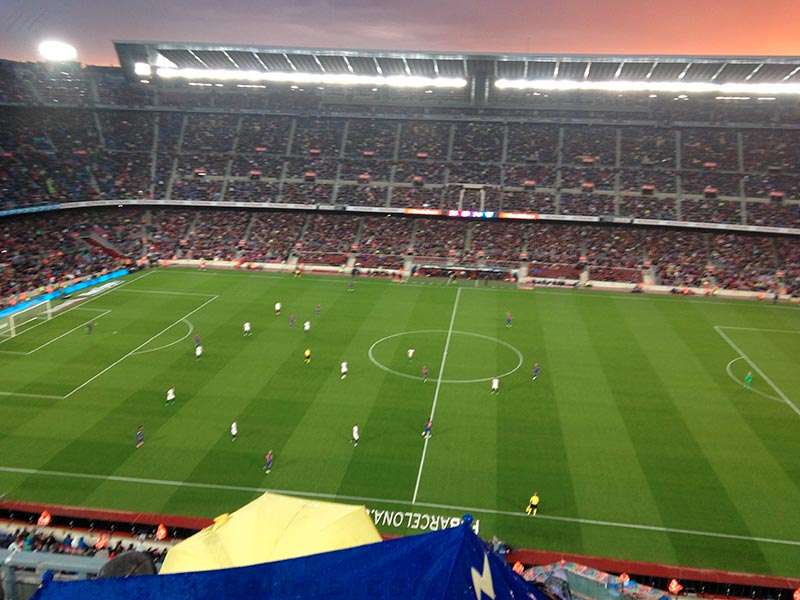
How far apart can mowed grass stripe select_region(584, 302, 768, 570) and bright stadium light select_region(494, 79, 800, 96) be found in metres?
37.0

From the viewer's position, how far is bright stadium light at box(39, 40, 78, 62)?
68875mm

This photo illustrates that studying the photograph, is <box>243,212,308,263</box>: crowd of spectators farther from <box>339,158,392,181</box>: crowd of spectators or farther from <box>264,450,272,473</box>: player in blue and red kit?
<box>264,450,272,473</box>: player in blue and red kit

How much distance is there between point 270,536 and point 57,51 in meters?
79.0

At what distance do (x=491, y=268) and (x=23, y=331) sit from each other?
39.2 meters

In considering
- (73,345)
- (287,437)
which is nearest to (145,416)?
(287,437)

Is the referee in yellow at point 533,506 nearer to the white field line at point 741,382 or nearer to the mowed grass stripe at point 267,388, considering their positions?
the mowed grass stripe at point 267,388

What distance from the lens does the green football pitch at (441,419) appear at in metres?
21.9

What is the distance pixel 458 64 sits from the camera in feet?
222

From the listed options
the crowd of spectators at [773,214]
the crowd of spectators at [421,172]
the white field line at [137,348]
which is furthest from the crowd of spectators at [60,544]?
the crowd of spectators at [773,214]

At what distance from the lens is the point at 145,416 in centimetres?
2845

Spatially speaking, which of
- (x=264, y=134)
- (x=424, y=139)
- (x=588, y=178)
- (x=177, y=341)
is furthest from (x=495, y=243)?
(x=177, y=341)

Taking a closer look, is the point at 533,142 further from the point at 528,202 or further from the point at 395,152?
the point at 395,152

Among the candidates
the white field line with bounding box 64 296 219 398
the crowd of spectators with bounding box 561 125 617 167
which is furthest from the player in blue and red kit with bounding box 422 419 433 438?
the crowd of spectators with bounding box 561 125 617 167

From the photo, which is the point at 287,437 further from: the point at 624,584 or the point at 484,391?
the point at 624,584
